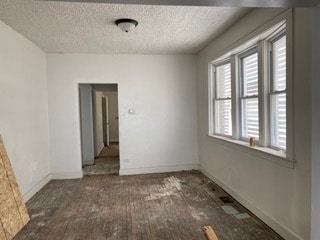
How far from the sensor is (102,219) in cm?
301

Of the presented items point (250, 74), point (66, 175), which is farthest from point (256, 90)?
point (66, 175)

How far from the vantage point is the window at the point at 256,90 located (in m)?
2.72

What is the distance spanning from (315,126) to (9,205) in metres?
3.19

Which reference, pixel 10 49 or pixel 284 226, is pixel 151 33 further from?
pixel 284 226

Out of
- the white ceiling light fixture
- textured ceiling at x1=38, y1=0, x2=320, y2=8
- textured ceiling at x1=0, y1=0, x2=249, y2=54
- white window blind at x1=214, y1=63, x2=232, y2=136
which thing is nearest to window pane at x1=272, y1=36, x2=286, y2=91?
textured ceiling at x1=0, y1=0, x2=249, y2=54

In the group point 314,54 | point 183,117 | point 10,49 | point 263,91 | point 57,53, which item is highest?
point 57,53

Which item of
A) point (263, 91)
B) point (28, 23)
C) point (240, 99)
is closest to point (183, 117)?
point (240, 99)

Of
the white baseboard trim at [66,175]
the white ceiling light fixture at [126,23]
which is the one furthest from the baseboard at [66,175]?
the white ceiling light fixture at [126,23]

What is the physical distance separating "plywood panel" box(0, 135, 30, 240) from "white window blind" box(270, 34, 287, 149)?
123 inches

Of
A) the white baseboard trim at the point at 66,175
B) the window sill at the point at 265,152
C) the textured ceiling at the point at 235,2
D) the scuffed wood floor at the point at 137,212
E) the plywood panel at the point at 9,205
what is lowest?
the scuffed wood floor at the point at 137,212

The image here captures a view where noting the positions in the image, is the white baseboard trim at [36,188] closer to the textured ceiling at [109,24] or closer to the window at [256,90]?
the textured ceiling at [109,24]

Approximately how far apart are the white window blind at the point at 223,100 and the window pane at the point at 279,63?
4.00 feet

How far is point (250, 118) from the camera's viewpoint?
3.41 m

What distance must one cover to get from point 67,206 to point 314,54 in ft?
11.5
